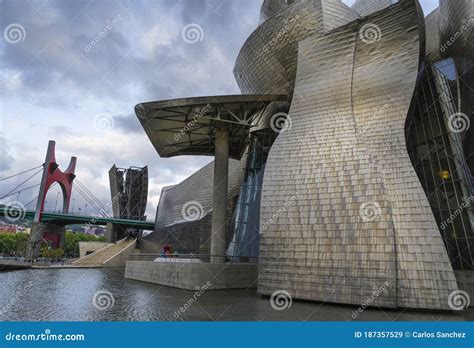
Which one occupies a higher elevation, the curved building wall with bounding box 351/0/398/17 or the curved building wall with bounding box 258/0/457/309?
the curved building wall with bounding box 351/0/398/17

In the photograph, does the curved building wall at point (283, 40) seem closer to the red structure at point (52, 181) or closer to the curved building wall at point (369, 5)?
the curved building wall at point (369, 5)

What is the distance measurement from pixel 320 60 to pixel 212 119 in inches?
286

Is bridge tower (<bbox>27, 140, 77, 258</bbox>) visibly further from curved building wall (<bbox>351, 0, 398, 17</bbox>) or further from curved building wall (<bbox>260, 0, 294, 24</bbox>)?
curved building wall (<bbox>351, 0, 398, 17</bbox>)

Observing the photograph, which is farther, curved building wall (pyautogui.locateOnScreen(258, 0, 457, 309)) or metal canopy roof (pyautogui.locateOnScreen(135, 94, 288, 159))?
metal canopy roof (pyautogui.locateOnScreen(135, 94, 288, 159))

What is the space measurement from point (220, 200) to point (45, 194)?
36.6m

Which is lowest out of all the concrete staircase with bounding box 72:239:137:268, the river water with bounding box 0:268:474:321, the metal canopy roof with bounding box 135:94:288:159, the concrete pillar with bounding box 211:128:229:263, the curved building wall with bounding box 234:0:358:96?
the river water with bounding box 0:268:474:321

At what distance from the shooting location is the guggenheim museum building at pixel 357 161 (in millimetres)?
11500

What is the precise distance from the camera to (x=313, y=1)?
21.6 metres

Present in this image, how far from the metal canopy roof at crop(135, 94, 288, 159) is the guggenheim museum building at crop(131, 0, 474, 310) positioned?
117 millimetres

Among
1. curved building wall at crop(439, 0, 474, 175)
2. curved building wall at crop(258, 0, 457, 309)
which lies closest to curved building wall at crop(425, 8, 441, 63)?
curved building wall at crop(439, 0, 474, 175)

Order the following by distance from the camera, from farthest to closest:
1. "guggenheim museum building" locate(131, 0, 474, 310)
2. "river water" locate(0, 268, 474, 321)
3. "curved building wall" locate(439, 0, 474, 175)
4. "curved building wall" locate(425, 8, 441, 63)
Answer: "curved building wall" locate(425, 8, 441, 63)
"curved building wall" locate(439, 0, 474, 175)
"guggenheim museum building" locate(131, 0, 474, 310)
"river water" locate(0, 268, 474, 321)

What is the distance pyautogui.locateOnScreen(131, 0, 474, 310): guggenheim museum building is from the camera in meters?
11.5

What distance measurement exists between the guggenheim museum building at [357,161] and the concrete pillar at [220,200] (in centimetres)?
7

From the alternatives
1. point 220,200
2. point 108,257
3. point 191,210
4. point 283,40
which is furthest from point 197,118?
point 108,257
